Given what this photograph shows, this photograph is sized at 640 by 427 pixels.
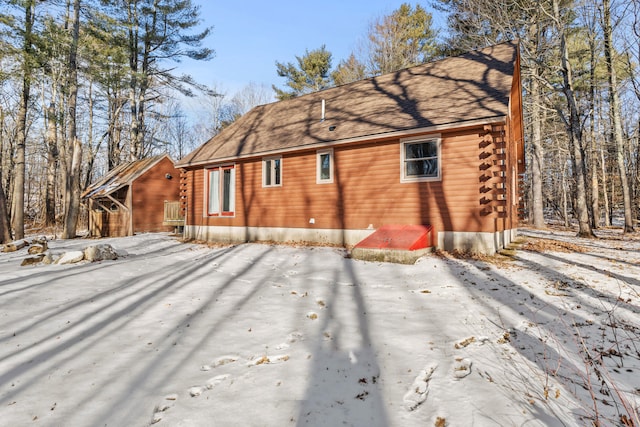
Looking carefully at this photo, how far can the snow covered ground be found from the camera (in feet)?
9.50

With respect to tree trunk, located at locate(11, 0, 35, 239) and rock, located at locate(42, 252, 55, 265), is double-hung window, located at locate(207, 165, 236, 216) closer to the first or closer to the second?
rock, located at locate(42, 252, 55, 265)

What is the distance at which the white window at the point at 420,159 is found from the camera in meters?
10.1

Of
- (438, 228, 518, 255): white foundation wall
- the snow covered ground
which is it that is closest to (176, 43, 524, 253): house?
(438, 228, 518, 255): white foundation wall

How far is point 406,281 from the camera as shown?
6.88m

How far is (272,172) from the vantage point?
13680 mm

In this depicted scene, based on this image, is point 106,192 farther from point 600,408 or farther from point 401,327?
point 600,408

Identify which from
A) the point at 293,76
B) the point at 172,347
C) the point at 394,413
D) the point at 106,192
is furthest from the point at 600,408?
the point at 293,76

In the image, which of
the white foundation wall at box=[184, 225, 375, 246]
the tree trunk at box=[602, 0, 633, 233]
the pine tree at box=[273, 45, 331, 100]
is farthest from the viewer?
the pine tree at box=[273, 45, 331, 100]

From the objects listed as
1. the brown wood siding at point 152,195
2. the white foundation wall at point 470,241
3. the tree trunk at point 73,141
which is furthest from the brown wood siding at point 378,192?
the brown wood siding at point 152,195

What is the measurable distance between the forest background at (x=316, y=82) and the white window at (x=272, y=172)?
35.0ft

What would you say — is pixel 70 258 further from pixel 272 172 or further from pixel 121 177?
pixel 121 177

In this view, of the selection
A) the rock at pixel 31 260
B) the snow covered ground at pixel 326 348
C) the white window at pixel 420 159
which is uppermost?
the white window at pixel 420 159

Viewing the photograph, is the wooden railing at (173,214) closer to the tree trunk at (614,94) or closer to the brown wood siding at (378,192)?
the brown wood siding at (378,192)

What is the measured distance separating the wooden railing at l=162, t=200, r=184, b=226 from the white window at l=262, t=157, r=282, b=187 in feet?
27.6
